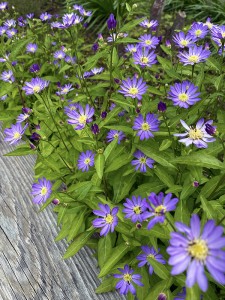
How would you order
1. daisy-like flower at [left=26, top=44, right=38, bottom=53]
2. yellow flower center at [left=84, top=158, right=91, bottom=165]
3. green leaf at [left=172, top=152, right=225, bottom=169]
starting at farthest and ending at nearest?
daisy-like flower at [left=26, top=44, right=38, bottom=53] → yellow flower center at [left=84, top=158, right=91, bottom=165] → green leaf at [left=172, top=152, right=225, bottom=169]

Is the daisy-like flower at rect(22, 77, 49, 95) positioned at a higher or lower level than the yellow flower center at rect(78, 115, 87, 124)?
higher

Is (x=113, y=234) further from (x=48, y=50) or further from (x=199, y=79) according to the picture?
(x=48, y=50)

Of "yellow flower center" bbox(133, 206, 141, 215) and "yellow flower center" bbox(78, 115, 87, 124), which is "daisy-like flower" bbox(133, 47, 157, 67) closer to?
"yellow flower center" bbox(78, 115, 87, 124)

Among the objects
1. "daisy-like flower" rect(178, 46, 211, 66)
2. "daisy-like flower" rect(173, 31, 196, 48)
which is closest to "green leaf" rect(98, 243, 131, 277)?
"daisy-like flower" rect(178, 46, 211, 66)

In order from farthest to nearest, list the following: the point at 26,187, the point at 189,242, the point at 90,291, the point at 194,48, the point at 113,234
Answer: the point at 26,187 → the point at 194,48 → the point at 113,234 → the point at 90,291 → the point at 189,242

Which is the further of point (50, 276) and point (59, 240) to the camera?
point (59, 240)

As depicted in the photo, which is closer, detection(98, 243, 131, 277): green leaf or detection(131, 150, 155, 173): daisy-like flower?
detection(98, 243, 131, 277): green leaf

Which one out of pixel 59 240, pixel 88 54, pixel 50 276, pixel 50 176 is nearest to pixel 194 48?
pixel 50 176

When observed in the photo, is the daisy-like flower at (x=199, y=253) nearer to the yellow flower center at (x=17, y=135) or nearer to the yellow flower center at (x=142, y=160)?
the yellow flower center at (x=142, y=160)
